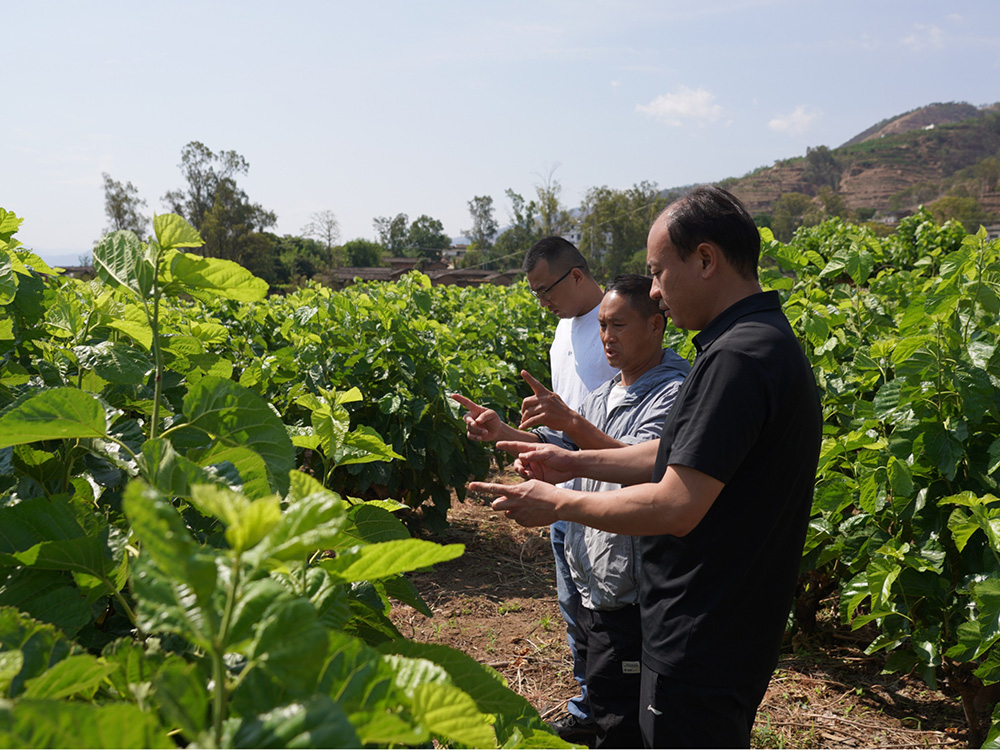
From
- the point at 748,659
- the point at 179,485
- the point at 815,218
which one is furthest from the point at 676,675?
the point at 815,218

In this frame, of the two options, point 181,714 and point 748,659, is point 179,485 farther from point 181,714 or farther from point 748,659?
point 748,659

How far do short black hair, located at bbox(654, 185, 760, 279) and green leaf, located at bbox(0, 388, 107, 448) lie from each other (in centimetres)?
154

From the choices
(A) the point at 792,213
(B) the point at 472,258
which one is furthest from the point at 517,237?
(A) the point at 792,213

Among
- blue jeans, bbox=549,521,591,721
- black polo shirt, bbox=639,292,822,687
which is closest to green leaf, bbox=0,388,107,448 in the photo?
black polo shirt, bbox=639,292,822,687

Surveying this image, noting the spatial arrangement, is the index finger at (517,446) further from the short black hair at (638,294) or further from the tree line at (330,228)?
the tree line at (330,228)

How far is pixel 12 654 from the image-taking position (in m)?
0.58

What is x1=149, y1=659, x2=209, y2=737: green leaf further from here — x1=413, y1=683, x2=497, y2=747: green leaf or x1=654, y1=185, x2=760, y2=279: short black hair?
x1=654, y1=185, x2=760, y2=279: short black hair

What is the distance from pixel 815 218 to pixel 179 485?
7796 centimetres

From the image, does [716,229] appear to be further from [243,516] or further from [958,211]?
[958,211]

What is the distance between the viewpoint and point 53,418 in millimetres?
832

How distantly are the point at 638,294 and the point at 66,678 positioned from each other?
2712 mm

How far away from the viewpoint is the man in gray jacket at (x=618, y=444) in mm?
2738

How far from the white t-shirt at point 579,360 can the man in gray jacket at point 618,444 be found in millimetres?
604

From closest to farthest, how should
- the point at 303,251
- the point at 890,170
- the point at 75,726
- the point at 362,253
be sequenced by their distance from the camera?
the point at 75,726
the point at 303,251
the point at 362,253
the point at 890,170
